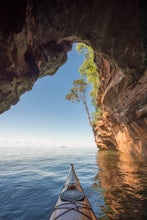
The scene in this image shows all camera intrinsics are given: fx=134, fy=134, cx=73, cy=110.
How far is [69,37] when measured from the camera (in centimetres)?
1041

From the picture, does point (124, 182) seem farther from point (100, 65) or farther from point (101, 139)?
point (101, 139)

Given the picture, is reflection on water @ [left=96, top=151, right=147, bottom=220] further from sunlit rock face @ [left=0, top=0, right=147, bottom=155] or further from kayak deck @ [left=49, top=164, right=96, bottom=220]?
sunlit rock face @ [left=0, top=0, right=147, bottom=155]

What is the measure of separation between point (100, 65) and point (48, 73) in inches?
261

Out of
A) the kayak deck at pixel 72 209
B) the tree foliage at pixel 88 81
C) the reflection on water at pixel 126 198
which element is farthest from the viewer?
the tree foliage at pixel 88 81

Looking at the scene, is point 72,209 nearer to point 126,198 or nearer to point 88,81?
point 126,198

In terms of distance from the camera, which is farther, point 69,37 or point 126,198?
point 69,37

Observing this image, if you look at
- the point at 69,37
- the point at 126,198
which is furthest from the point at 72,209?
the point at 69,37

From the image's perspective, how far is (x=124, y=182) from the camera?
26.2ft

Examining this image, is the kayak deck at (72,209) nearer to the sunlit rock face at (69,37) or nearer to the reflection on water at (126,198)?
the reflection on water at (126,198)

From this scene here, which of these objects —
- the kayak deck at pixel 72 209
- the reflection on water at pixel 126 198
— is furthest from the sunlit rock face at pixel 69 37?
the kayak deck at pixel 72 209

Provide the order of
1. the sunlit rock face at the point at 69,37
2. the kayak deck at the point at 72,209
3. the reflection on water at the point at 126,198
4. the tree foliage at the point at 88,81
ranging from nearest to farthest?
the kayak deck at the point at 72,209, the reflection on water at the point at 126,198, the sunlit rock face at the point at 69,37, the tree foliage at the point at 88,81

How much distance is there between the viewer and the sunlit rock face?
7184 millimetres

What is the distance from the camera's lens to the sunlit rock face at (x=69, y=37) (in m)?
7.18

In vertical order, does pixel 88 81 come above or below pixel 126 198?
above
